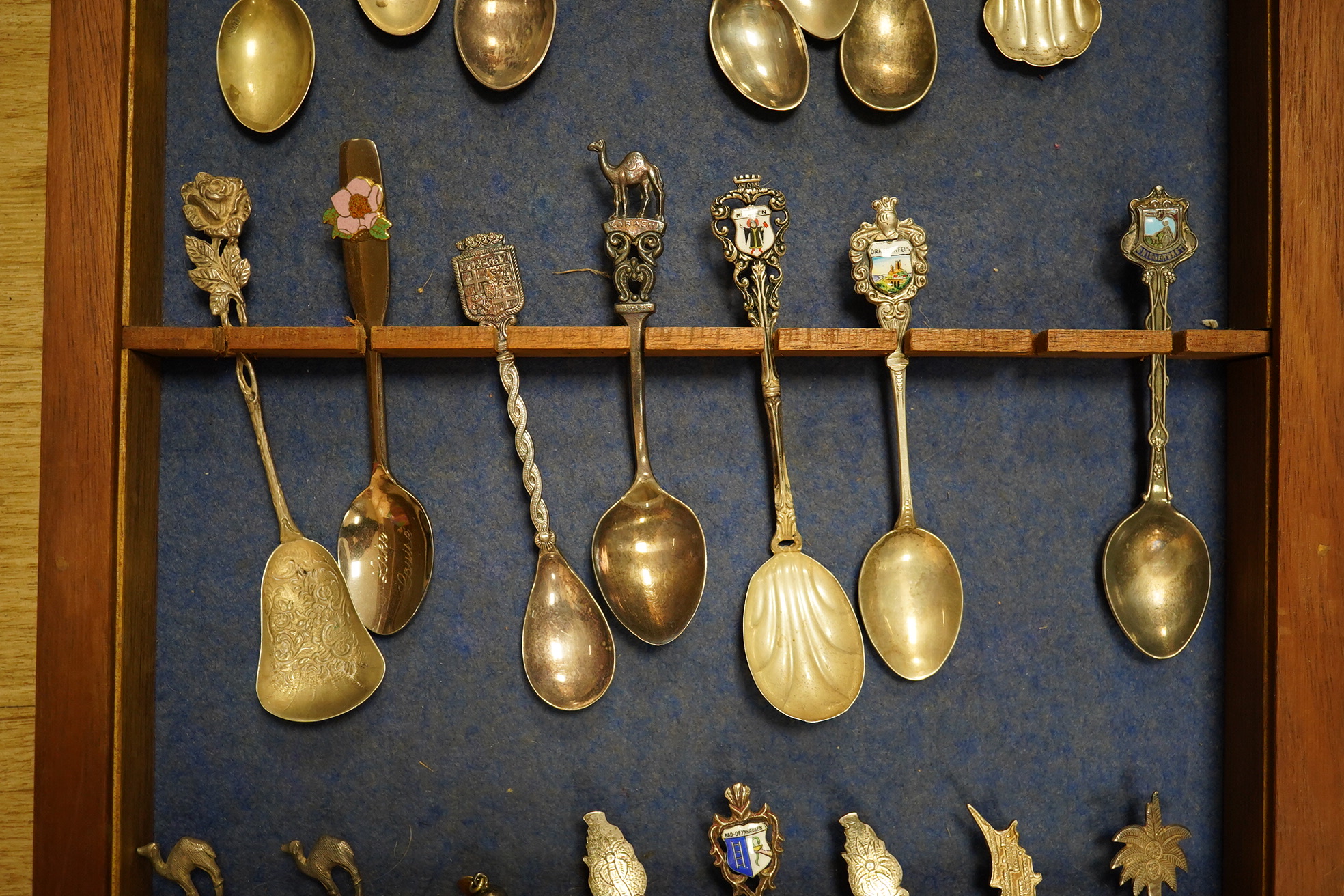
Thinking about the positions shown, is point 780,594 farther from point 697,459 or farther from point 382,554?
point 382,554

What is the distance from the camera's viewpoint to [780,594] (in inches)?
41.7

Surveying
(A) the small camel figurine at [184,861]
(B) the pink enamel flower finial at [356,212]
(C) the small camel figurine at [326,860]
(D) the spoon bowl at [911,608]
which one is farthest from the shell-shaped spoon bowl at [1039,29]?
(A) the small camel figurine at [184,861]

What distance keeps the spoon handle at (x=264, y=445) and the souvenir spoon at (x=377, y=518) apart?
0.06m

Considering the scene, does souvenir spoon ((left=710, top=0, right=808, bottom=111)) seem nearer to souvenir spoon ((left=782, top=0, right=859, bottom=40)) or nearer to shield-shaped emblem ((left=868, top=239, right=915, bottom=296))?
souvenir spoon ((left=782, top=0, right=859, bottom=40))

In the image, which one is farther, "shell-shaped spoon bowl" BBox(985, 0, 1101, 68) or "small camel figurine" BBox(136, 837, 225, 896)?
"shell-shaped spoon bowl" BBox(985, 0, 1101, 68)

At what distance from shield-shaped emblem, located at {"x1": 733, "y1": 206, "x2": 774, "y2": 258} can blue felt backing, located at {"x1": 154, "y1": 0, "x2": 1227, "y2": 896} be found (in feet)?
0.21

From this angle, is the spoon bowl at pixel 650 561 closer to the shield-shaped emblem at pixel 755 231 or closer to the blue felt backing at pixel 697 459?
the blue felt backing at pixel 697 459

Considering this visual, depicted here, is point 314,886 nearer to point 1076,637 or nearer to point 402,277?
point 402,277

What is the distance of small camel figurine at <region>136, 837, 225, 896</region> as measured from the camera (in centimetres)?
100

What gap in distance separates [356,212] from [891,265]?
59 centimetres

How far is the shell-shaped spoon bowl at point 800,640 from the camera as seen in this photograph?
1047 mm

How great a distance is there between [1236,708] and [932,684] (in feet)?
1.17

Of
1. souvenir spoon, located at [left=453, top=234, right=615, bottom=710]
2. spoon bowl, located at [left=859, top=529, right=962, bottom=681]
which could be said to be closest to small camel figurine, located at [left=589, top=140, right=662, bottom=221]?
souvenir spoon, located at [left=453, top=234, right=615, bottom=710]

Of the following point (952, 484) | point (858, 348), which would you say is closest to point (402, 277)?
point (858, 348)
